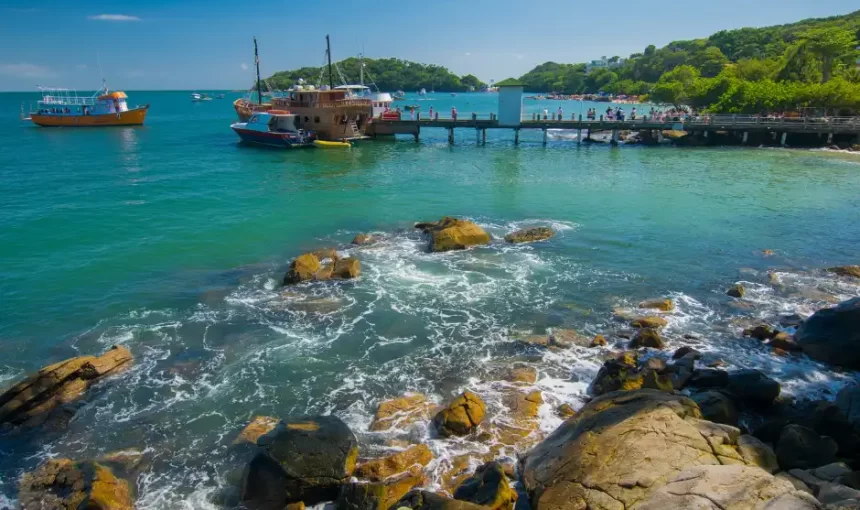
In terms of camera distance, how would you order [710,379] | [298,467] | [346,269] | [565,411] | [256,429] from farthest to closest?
[346,269] → [710,379] → [565,411] → [256,429] → [298,467]

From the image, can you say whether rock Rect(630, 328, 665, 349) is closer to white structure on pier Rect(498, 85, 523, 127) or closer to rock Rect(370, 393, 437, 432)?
rock Rect(370, 393, 437, 432)

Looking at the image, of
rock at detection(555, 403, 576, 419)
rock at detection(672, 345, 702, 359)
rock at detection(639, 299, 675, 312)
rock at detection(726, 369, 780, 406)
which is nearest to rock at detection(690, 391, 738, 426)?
rock at detection(726, 369, 780, 406)

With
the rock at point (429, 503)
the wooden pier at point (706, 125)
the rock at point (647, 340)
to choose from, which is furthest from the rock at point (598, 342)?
the wooden pier at point (706, 125)

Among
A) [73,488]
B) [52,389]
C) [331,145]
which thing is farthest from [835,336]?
[331,145]

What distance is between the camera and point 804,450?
9898 millimetres

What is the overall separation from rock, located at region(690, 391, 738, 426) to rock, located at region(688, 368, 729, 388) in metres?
1.13

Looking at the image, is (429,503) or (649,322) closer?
(429,503)

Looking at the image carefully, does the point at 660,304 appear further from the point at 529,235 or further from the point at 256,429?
the point at 256,429

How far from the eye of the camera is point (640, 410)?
10289mm

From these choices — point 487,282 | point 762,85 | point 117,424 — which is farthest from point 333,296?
point 762,85

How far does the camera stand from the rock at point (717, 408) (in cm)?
1137

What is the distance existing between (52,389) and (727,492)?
15.0 meters

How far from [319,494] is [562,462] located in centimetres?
454

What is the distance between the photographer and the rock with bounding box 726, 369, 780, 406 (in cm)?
1255
